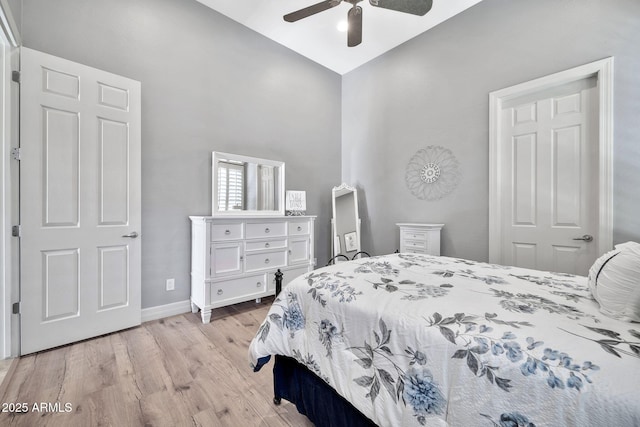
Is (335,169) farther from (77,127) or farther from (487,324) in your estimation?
(487,324)

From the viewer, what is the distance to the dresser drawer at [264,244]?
2.86m

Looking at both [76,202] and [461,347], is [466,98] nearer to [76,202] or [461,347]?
[461,347]

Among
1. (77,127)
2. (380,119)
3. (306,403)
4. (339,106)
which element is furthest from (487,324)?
(339,106)

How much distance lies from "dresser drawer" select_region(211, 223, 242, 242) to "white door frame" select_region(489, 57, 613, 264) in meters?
2.62

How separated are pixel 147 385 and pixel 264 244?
63.0 inches

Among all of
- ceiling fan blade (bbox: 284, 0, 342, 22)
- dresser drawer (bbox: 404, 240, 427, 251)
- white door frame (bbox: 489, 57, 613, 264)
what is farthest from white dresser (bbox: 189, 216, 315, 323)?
white door frame (bbox: 489, 57, 613, 264)

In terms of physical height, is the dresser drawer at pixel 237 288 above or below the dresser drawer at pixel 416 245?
below

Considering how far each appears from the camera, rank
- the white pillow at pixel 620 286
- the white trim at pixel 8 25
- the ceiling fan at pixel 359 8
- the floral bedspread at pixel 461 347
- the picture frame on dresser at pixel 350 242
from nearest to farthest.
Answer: the floral bedspread at pixel 461 347, the white pillow at pixel 620 286, the white trim at pixel 8 25, the ceiling fan at pixel 359 8, the picture frame on dresser at pixel 350 242

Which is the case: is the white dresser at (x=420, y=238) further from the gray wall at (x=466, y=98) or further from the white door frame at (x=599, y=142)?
the white door frame at (x=599, y=142)

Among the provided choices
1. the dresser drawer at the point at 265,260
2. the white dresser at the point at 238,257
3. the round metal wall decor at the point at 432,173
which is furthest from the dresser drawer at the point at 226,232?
the round metal wall decor at the point at 432,173

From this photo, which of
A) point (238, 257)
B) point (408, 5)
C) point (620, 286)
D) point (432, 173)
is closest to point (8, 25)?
point (238, 257)

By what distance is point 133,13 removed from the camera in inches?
97.3

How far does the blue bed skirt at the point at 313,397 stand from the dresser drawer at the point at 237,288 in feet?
4.56

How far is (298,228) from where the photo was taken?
3.34 m
